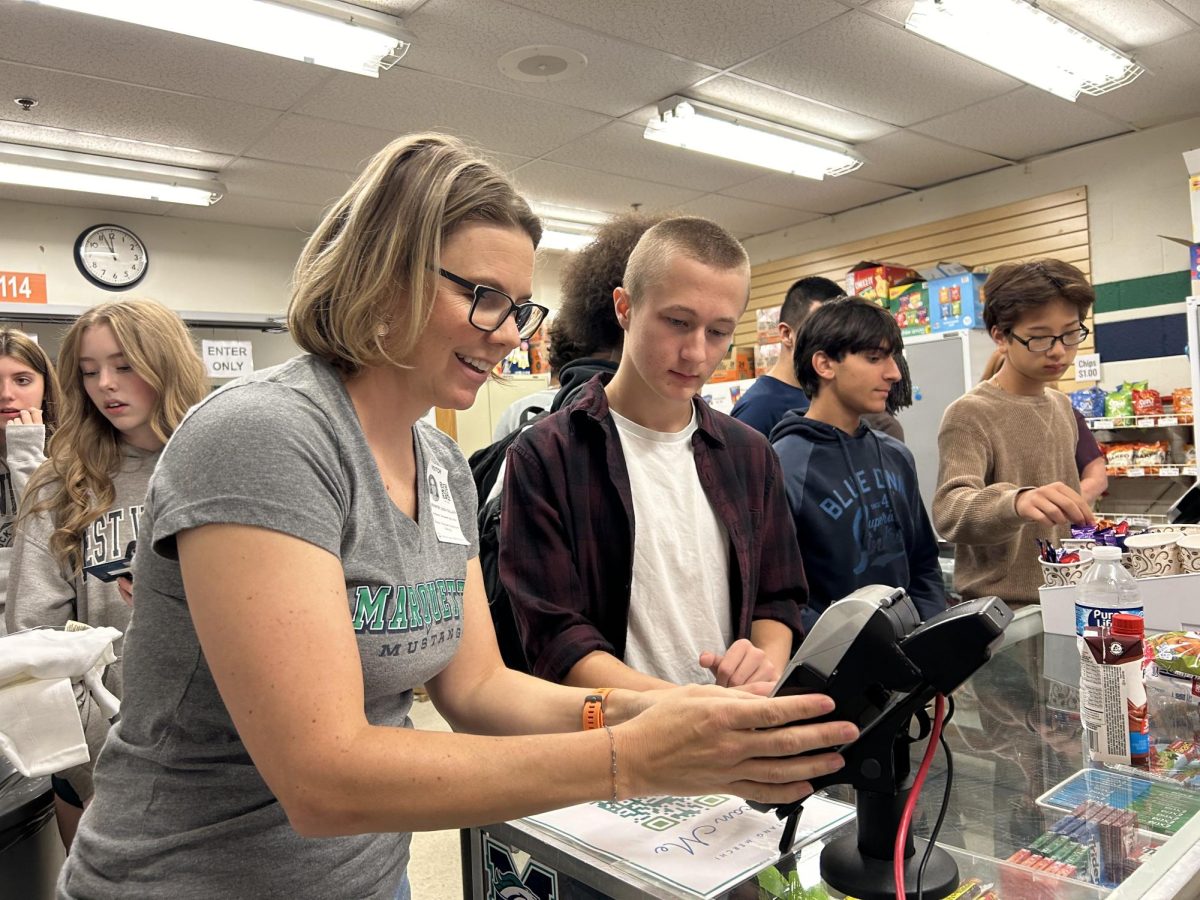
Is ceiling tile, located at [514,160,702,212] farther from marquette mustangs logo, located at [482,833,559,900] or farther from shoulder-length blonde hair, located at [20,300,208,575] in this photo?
marquette mustangs logo, located at [482,833,559,900]

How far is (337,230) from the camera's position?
1064 mm

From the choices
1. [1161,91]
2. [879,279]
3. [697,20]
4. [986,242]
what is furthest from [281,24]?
[986,242]

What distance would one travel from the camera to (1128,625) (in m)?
1.18

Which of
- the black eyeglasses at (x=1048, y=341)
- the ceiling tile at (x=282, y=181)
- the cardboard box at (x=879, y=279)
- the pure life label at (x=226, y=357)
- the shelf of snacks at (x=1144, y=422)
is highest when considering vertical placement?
the ceiling tile at (x=282, y=181)

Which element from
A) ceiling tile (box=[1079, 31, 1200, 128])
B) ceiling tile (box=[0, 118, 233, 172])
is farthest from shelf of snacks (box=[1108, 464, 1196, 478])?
ceiling tile (box=[0, 118, 233, 172])

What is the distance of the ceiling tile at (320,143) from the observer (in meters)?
4.83

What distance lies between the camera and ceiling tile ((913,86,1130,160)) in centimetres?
500

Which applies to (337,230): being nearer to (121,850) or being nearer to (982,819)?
(121,850)

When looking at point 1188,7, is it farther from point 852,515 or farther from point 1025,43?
point 852,515

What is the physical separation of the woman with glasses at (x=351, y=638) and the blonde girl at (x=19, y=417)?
1.88m

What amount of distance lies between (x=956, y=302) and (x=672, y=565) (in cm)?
457

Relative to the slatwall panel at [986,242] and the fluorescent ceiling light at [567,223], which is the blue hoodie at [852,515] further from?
the fluorescent ceiling light at [567,223]

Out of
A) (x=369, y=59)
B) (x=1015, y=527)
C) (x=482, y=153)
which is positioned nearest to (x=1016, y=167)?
(x=369, y=59)

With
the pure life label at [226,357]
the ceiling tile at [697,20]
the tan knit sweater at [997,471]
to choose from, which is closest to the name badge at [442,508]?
the tan knit sweater at [997,471]
